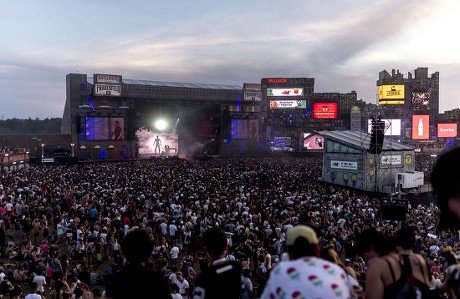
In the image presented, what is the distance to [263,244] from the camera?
14.5 meters

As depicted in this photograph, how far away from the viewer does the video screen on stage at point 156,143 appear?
226 ft

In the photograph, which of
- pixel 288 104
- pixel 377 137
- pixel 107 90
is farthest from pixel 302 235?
pixel 288 104

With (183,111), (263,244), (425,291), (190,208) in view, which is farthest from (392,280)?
(183,111)

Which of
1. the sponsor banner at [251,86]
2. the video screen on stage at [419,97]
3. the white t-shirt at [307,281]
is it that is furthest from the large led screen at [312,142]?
the white t-shirt at [307,281]

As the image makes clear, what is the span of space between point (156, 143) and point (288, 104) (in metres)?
36.3

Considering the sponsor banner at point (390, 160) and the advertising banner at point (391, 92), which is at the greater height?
the advertising banner at point (391, 92)

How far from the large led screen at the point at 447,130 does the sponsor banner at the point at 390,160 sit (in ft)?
181

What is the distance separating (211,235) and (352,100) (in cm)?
14207

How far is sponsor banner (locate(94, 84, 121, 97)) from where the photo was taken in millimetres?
63938

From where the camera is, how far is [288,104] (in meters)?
92.9

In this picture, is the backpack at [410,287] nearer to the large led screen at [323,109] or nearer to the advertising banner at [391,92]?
the large led screen at [323,109]

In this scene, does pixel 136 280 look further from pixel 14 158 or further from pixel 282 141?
pixel 282 141

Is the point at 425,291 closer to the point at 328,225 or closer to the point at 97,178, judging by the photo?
the point at 328,225

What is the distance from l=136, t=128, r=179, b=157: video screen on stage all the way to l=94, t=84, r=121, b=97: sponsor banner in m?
7.43
